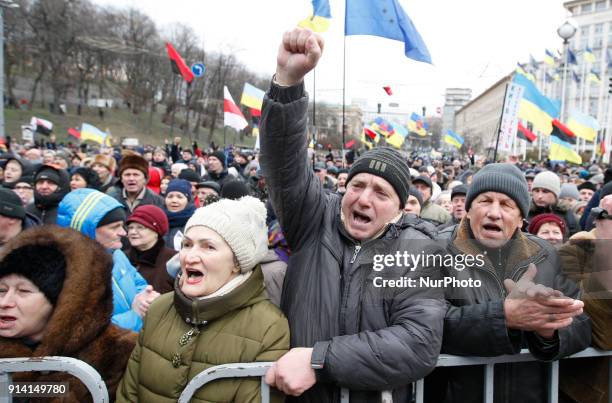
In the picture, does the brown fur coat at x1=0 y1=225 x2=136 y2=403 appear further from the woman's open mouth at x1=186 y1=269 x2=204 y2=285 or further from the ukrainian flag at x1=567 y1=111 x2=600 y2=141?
the ukrainian flag at x1=567 y1=111 x2=600 y2=141

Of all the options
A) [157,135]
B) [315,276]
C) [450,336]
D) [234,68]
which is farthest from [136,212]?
[234,68]

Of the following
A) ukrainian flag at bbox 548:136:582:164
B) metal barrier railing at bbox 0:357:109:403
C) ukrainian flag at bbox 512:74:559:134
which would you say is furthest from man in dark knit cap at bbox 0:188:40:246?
ukrainian flag at bbox 548:136:582:164

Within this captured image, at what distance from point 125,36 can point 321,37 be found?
5801 centimetres

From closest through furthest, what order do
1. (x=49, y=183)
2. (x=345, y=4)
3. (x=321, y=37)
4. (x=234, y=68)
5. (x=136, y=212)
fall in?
(x=321, y=37) → (x=136, y=212) → (x=345, y=4) → (x=49, y=183) → (x=234, y=68)

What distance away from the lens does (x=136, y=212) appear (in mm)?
3805

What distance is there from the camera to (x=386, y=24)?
4.98m

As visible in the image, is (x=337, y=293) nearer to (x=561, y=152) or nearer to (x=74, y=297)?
(x=74, y=297)

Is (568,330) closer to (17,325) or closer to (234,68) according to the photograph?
(17,325)

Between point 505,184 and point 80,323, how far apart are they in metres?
2.07

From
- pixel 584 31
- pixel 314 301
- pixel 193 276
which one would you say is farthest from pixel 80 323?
pixel 584 31

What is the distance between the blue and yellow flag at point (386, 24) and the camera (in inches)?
189

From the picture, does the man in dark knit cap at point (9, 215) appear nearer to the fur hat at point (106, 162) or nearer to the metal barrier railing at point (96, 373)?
the metal barrier railing at point (96, 373)

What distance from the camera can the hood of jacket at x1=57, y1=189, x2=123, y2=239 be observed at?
10.2 feet

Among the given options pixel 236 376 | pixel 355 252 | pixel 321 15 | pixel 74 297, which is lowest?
pixel 236 376
